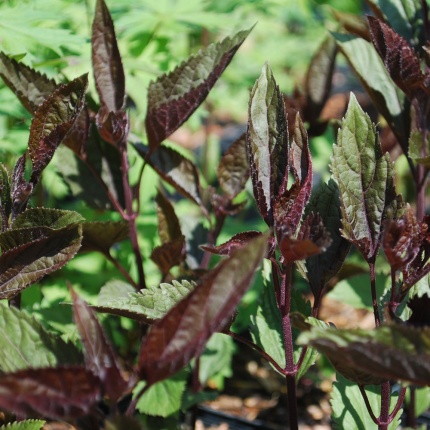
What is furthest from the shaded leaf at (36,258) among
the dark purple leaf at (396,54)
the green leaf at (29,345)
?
the dark purple leaf at (396,54)

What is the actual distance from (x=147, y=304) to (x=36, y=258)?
0.18 metres

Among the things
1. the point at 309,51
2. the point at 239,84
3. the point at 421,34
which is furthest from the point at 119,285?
the point at 309,51

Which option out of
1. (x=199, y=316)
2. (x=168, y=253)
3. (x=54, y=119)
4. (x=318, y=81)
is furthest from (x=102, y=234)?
(x=318, y=81)

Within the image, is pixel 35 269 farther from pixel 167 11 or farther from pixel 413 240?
pixel 167 11

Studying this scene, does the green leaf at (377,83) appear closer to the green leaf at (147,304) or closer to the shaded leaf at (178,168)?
the shaded leaf at (178,168)

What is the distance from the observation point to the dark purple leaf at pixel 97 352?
66 cm

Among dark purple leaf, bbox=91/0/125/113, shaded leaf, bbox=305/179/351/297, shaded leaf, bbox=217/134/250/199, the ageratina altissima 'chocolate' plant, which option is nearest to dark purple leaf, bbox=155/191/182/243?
the ageratina altissima 'chocolate' plant

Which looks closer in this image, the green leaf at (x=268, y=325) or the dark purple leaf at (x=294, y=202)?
the dark purple leaf at (x=294, y=202)

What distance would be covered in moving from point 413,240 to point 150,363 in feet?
1.19

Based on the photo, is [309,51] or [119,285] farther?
[309,51]

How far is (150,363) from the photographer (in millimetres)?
662

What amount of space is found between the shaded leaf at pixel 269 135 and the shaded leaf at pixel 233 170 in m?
0.28

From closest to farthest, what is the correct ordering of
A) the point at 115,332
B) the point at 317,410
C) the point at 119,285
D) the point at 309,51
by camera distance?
the point at 119,285 → the point at 115,332 → the point at 317,410 → the point at 309,51

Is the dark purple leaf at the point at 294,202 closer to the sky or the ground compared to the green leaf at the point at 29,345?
closer to the sky
